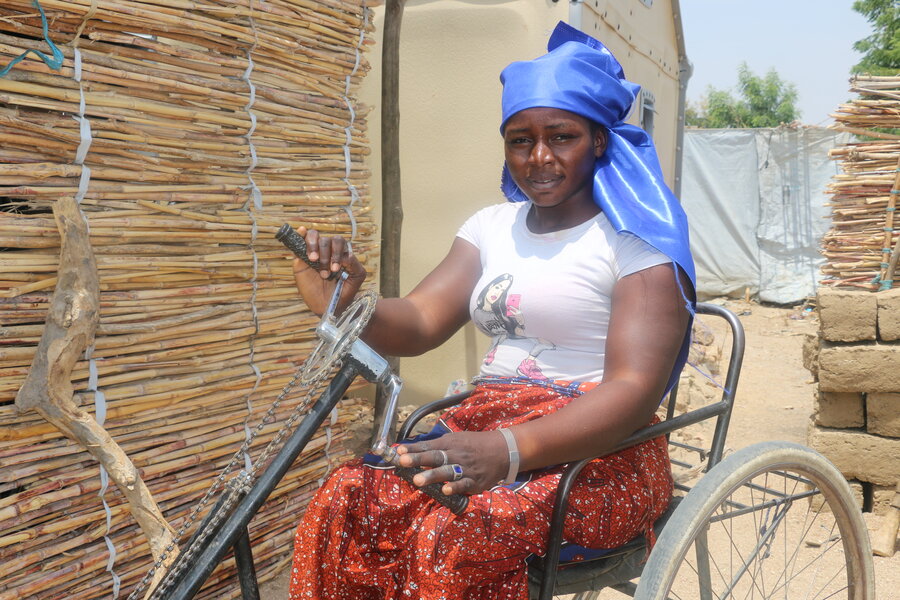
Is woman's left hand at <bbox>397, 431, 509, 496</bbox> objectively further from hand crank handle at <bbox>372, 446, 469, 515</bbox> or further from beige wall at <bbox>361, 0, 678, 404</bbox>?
beige wall at <bbox>361, 0, 678, 404</bbox>

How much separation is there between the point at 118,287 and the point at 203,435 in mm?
668

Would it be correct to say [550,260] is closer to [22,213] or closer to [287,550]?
[22,213]

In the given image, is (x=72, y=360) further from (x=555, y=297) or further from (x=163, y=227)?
(x=555, y=297)

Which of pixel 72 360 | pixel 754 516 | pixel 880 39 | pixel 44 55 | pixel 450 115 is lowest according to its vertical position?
pixel 754 516

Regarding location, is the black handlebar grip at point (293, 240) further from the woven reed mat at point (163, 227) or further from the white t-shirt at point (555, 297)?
the woven reed mat at point (163, 227)

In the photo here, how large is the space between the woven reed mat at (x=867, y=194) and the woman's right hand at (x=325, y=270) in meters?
3.62

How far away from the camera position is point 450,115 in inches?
211

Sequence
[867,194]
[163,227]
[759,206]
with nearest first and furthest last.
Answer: [163,227] < [867,194] < [759,206]

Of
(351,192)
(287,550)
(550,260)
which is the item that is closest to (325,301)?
(550,260)

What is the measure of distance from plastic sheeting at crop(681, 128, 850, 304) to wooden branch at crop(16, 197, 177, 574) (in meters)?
11.1

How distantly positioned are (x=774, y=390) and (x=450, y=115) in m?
4.42

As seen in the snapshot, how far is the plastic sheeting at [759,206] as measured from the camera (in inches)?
461

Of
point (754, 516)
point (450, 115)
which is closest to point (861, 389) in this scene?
point (754, 516)

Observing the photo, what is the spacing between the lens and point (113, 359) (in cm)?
259
